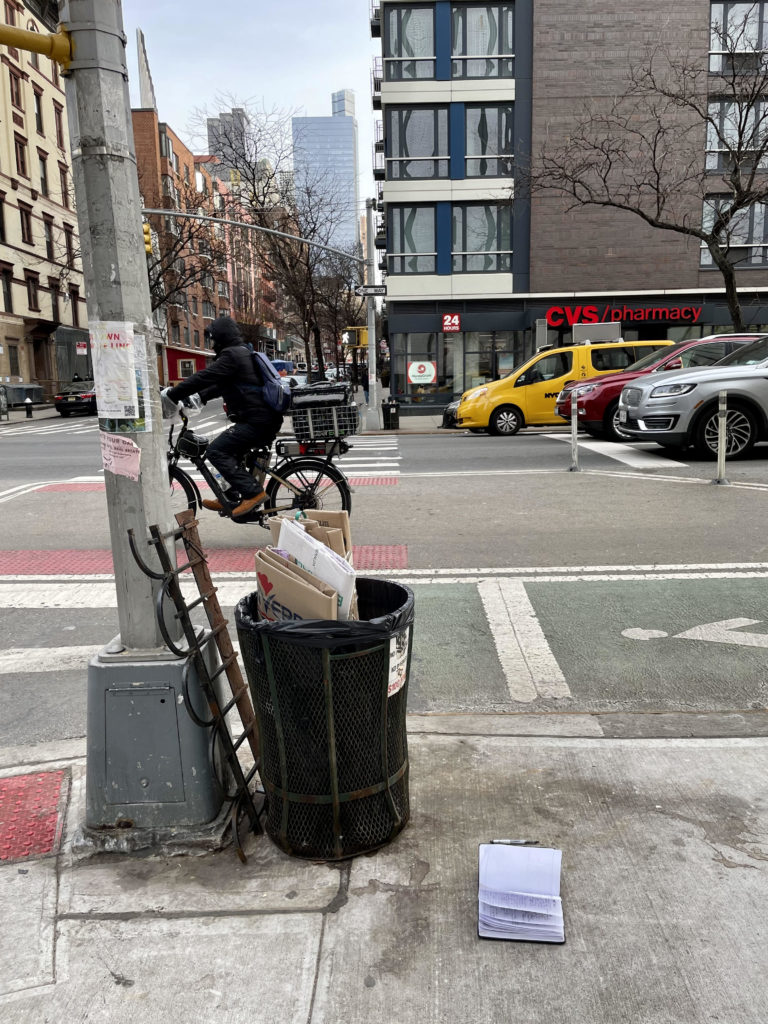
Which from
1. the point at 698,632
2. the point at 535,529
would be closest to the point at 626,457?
the point at 535,529

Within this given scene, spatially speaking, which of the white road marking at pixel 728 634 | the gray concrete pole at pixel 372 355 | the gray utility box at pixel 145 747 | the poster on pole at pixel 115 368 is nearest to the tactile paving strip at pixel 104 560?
the white road marking at pixel 728 634

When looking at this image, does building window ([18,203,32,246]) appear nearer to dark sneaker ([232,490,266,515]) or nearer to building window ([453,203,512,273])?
building window ([453,203,512,273])

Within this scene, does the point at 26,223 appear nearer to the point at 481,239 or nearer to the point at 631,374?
the point at 481,239

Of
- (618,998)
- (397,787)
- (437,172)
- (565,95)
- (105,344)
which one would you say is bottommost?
(618,998)

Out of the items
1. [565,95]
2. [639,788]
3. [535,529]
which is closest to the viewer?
[639,788]

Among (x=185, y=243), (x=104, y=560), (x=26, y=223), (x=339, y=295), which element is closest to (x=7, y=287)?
(x=26, y=223)

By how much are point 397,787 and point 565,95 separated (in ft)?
105

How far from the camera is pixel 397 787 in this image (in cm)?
302

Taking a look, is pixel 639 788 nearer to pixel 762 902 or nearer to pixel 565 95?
pixel 762 902

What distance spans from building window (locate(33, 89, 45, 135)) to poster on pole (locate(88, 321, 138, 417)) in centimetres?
5189

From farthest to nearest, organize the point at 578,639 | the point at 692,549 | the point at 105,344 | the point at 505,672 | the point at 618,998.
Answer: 1. the point at 692,549
2. the point at 578,639
3. the point at 505,672
4. the point at 105,344
5. the point at 618,998

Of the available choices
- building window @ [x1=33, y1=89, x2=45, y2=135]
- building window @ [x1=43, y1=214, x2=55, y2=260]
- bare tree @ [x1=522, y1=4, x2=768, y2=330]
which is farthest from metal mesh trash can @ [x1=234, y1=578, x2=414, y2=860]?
building window @ [x1=33, y1=89, x2=45, y2=135]

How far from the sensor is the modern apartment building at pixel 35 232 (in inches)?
1684

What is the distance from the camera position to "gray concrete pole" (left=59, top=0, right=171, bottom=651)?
9.37 ft
